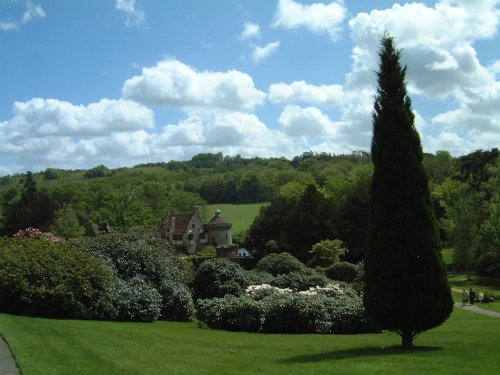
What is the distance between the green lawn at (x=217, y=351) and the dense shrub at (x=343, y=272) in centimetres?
1705

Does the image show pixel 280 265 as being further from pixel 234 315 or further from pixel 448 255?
pixel 448 255

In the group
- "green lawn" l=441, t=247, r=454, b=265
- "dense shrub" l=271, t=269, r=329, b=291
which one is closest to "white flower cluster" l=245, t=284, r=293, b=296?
"dense shrub" l=271, t=269, r=329, b=291

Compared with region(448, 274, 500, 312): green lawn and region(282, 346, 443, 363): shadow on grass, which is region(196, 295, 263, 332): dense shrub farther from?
region(448, 274, 500, 312): green lawn

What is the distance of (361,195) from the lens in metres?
54.7

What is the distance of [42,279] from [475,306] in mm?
25345

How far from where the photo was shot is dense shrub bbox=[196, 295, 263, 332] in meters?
20.6

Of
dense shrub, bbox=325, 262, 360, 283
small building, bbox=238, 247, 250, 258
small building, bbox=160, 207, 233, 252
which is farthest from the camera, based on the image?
small building, bbox=160, 207, 233, 252

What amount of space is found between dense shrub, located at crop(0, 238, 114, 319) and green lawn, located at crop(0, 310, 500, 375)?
1.26 metres

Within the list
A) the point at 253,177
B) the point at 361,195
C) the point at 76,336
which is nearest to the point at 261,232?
the point at 361,195

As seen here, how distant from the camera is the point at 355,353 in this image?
13578mm

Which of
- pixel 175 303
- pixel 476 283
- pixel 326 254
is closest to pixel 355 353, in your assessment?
pixel 175 303

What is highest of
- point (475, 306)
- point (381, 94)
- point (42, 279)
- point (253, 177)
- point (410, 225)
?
point (253, 177)

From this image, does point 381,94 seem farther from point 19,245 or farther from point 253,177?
point 253,177

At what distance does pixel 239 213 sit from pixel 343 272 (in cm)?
7427
